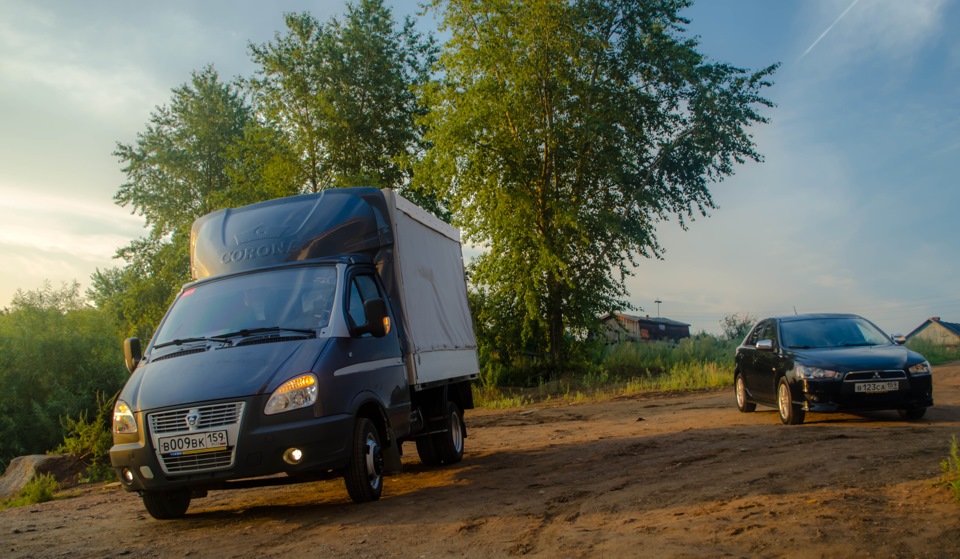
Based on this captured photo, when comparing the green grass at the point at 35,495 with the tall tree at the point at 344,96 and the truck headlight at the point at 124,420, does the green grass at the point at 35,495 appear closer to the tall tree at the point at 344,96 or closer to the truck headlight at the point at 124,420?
the truck headlight at the point at 124,420

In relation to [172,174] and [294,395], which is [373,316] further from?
[172,174]

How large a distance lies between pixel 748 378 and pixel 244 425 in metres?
9.92

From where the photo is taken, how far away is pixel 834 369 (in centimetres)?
1227

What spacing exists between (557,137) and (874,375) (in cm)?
1886

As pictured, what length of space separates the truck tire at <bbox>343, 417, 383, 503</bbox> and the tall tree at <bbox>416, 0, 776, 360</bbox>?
20538mm

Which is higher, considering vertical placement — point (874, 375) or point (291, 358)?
point (291, 358)

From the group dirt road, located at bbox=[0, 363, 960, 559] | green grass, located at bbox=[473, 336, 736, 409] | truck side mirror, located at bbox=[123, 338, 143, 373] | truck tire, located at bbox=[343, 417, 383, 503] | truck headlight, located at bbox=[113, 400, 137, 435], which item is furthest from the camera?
green grass, located at bbox=[473, 336, 736, 409]

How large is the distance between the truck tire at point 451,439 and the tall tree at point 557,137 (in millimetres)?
17007

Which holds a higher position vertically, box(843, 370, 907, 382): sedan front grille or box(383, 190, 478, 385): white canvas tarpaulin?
box(383, 190, 478, 385): white canvas tarpaulin

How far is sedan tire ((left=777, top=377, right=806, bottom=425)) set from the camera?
41.7 ft

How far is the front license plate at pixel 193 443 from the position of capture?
738 centimetres

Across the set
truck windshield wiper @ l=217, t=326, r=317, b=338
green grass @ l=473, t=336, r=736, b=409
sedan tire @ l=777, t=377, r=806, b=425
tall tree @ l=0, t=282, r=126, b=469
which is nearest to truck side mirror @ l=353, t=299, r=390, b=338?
truck windshield wiper @ l=217, t=326, r=317, b=338

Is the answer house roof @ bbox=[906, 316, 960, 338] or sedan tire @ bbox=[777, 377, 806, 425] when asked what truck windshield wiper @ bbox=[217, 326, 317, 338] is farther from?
house roof @ bbox=[906, 316, 960, 338]

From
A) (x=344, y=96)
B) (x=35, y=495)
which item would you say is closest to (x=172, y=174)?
(x=344, y=96)
